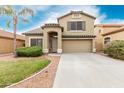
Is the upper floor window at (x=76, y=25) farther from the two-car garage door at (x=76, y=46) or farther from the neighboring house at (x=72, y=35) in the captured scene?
the two-car garage door at (x=76, y=46)

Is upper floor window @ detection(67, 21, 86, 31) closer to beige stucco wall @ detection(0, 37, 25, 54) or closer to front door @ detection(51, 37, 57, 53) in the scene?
front door @ detection(51, 37, 57, 53)

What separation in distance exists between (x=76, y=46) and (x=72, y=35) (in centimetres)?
171

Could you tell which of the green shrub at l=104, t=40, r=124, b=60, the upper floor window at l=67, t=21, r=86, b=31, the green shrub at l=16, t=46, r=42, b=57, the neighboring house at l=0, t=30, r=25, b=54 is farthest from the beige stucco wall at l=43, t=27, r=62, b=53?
the green shrub at l=104, t=40, r=124, b=60

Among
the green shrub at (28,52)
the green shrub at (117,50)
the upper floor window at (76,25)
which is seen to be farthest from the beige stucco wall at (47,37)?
the green shrub at (117,50)

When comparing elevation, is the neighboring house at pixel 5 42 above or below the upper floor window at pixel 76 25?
below

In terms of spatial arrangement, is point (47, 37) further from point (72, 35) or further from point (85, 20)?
point (85, 20)

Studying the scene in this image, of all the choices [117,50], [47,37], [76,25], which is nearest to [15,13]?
[47,37]

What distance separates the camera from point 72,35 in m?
24.8

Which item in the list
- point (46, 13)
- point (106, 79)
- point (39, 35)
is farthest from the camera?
point (46, 13)

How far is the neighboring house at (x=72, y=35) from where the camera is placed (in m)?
24.5
